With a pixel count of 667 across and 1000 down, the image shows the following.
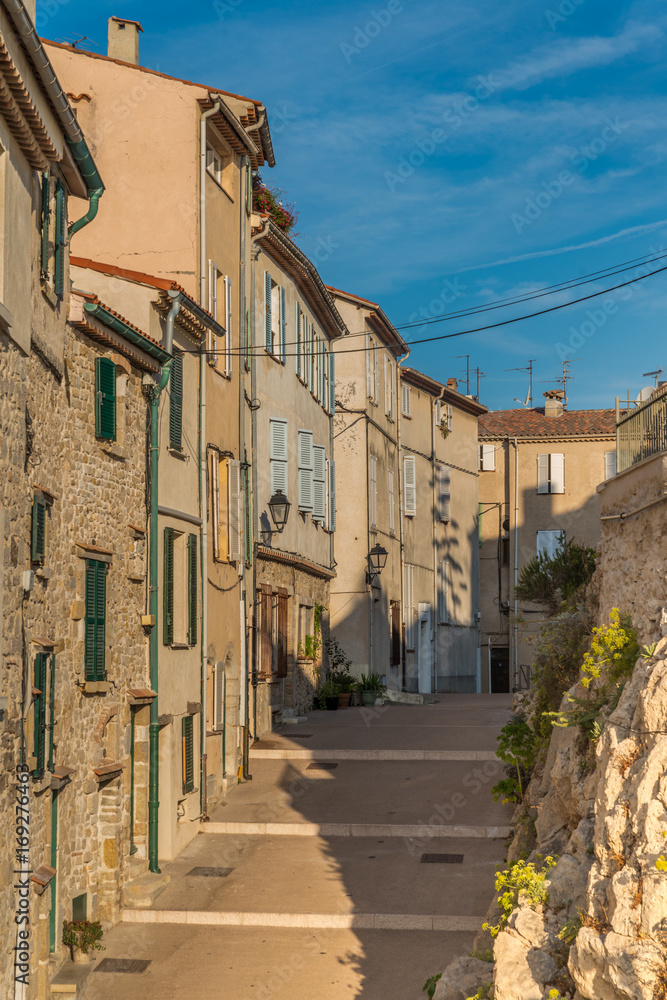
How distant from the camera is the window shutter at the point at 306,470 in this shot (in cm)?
2541

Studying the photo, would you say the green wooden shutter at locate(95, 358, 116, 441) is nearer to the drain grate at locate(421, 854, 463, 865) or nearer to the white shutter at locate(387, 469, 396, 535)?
the drain grate at locate(421, 854, 463, 865)

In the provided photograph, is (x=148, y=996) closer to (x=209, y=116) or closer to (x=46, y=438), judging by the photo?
(x=46, y=438)

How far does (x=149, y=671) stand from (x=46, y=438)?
484 centimetres

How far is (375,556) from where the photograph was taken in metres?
30.4

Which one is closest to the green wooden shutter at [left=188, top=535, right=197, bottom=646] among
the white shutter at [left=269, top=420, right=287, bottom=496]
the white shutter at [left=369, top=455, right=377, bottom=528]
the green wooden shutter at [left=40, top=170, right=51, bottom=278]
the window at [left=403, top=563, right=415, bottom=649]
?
the white shutter at [left=269, top=420, right=287, bottom=496]

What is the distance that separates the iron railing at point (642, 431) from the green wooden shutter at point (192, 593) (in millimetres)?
7397

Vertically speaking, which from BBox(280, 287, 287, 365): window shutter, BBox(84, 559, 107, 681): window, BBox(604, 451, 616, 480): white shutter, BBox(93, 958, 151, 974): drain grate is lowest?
BBox(93, 958, 151, 974): drain grate

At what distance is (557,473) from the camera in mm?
41000

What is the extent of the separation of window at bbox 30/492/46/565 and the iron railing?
579cm

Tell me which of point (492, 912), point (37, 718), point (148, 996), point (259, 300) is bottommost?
point (148, 996)

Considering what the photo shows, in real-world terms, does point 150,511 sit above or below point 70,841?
above

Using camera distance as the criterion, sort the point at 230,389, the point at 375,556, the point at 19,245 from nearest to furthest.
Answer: the point at 19,245, the point at 230,389, the point at 375,556

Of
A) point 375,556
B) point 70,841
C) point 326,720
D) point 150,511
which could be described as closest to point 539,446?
point 375,556

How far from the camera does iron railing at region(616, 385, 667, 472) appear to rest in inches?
416
